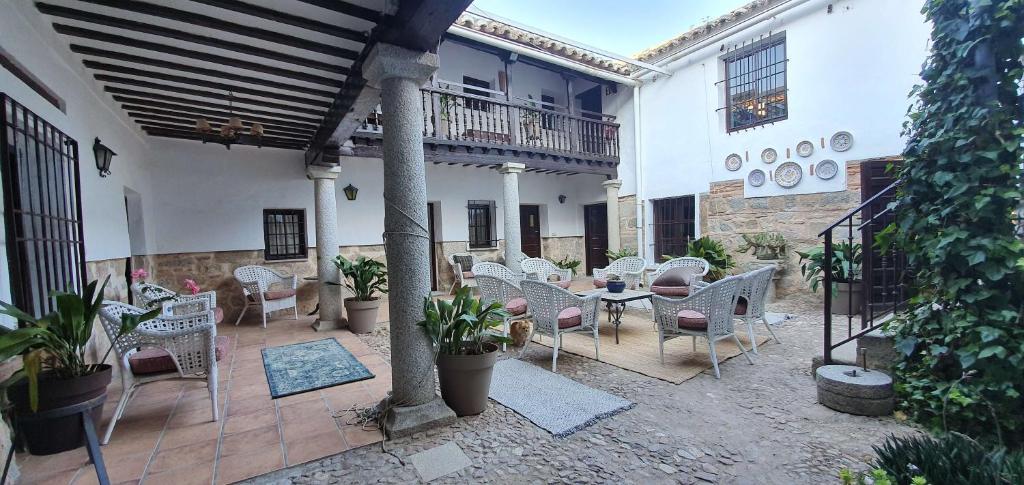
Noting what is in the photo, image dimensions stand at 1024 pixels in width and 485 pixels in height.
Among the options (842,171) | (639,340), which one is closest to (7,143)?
(639,340)

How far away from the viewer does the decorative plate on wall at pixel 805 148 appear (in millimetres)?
6047

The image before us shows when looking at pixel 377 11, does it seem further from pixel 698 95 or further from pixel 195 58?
pixel 698 95

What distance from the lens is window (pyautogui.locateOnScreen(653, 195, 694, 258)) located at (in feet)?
A: 25.6

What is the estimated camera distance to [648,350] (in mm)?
4086

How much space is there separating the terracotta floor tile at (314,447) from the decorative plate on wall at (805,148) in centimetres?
693

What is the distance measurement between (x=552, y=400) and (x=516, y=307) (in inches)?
61.8

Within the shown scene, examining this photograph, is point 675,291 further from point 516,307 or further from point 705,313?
point 516,307

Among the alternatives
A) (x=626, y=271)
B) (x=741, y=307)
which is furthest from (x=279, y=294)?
(x=741, y=307)

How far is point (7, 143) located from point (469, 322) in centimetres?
262

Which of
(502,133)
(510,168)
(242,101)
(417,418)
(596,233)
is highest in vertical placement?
(502,133)

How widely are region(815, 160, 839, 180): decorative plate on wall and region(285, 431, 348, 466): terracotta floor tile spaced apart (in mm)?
6831

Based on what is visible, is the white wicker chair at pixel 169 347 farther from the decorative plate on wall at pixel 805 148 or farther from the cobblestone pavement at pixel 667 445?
the decorative plate on wall at pixel 805 148

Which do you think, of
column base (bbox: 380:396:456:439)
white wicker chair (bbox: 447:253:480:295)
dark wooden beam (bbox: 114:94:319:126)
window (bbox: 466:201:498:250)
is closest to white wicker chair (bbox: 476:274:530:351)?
column base (bbox: 380:396:456:439)

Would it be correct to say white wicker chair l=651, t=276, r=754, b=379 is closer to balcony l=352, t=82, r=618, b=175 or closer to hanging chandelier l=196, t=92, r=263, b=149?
hanging chandelier l=196, t=92, r=263, b=149
